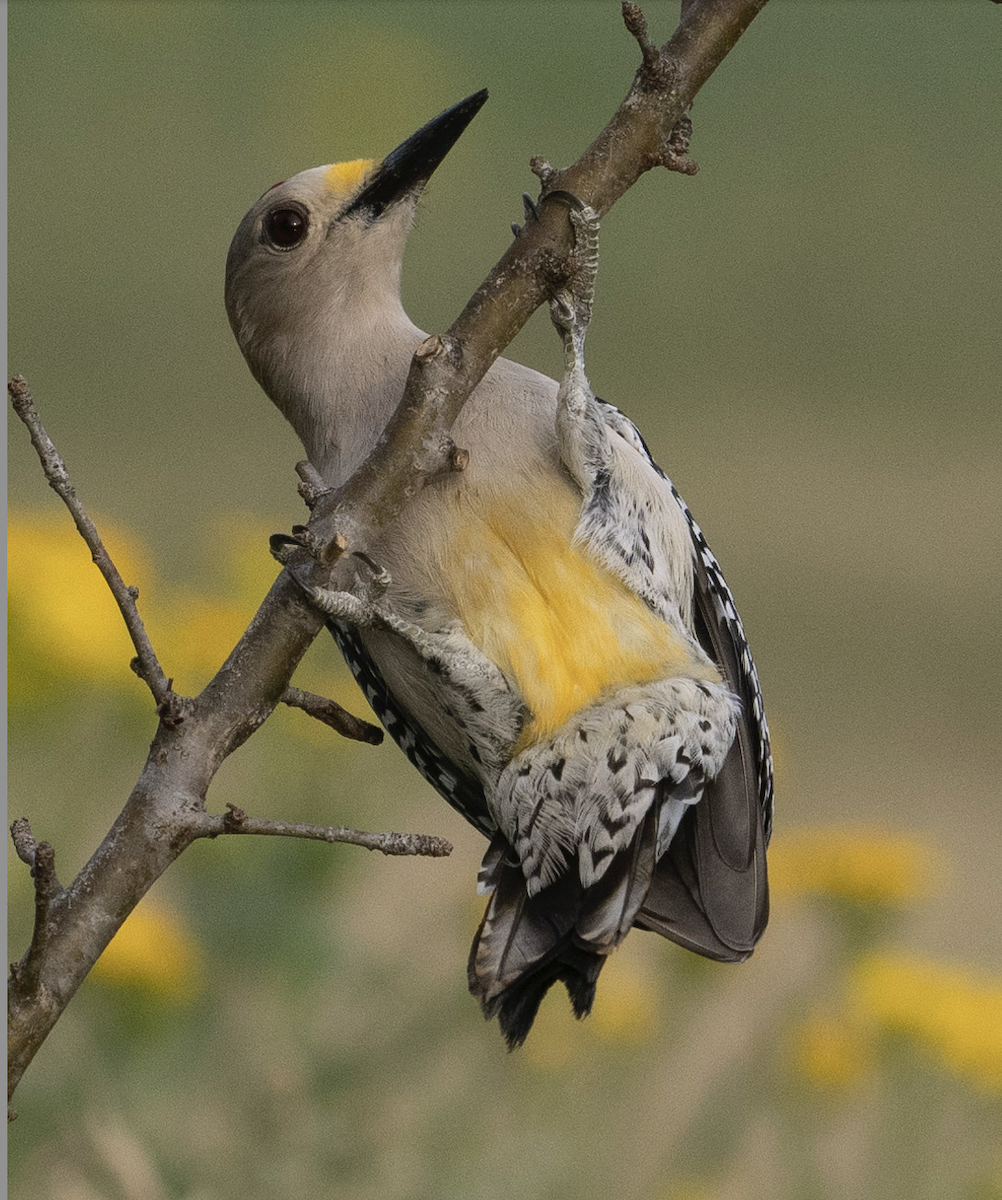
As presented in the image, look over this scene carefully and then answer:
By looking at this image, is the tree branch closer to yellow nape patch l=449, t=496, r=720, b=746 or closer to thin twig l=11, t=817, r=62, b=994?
thin twig l=11, t=817, r=62, b=994

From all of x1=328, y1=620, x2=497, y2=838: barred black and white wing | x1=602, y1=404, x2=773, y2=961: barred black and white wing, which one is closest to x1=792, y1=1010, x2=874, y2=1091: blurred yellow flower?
x1=602, y1=404, x2=773, y2=961: barred black and white wing

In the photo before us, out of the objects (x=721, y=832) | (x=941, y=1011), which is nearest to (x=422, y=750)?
(x=721, y=832)

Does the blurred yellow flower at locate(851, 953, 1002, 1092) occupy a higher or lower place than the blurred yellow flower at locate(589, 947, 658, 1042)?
higher

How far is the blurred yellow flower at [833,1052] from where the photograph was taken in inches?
99.8

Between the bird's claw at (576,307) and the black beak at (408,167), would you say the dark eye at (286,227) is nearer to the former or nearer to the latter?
the black beak at (408,167)

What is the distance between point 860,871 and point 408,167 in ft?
4.64

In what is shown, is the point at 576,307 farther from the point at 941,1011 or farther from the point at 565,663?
the point at 941,1011

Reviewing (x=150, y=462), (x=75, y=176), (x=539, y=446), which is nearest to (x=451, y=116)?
(x=539, y=446)

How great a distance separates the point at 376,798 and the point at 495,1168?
661mm

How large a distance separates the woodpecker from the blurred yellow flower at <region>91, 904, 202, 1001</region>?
20.8 inches

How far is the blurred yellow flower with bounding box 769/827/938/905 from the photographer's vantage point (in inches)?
106

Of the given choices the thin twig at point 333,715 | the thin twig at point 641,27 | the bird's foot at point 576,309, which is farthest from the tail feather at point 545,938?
the thin twig at point 641,27

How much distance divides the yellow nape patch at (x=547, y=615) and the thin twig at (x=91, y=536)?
2.14 ft

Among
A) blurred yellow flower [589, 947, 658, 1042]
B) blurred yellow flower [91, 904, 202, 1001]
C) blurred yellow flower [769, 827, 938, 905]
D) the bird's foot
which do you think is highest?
the bird's foot
